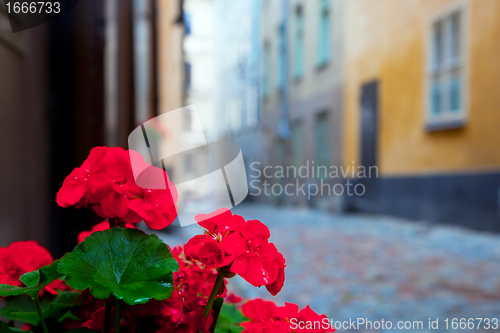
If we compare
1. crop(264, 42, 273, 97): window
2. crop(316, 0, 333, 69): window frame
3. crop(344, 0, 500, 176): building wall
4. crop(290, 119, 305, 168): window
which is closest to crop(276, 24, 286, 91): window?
crop(264, 42, 273, 97): window

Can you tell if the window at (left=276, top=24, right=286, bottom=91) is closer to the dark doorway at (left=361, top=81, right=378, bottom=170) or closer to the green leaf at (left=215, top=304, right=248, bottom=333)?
the dark doorway at (left=361, top=81, right=378, bottom=170)

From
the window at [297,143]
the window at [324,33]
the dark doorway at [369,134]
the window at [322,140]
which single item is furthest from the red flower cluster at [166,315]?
the window at [297,143]

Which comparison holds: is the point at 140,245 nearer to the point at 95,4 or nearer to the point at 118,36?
the point at 95,4

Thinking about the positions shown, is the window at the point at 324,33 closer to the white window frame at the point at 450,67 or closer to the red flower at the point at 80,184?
the white window frame at the point at 450,67

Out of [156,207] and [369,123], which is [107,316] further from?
[369,123]

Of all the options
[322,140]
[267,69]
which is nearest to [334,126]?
[322,140]

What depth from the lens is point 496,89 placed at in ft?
16.5

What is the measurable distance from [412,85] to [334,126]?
2798 mm

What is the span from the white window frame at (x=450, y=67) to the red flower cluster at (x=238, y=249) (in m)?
5.64

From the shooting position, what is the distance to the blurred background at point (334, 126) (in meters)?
1.83

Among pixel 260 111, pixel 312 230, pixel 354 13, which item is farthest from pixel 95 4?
pixel 260 111

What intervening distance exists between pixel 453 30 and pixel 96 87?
5022mm

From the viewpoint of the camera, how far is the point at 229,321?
61 cm

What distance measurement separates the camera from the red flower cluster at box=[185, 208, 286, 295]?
42 cm
